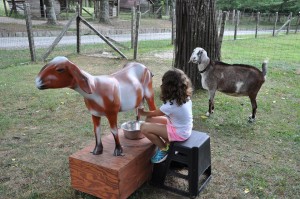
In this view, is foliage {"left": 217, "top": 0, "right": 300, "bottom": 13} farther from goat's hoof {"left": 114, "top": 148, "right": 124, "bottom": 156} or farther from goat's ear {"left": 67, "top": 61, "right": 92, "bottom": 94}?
goat's ear {"left": 67, "top": 61, "right": 92, "bottom": 94}

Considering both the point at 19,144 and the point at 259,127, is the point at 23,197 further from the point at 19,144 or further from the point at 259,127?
the point at 259,127

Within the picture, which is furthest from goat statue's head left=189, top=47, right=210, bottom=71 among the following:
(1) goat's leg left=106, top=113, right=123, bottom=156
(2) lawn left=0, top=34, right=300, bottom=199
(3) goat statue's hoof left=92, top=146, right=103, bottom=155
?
(3) goat statue's hoof left=92, top=146, right=103, bottom=155

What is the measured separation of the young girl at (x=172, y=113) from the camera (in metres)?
3.08

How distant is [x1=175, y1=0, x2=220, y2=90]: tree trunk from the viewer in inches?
241

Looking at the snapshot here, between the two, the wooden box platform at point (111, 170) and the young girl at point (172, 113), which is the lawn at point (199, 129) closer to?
the wooden box platform at point (111, 170)

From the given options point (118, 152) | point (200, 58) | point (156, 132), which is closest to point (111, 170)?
point (118, 152)

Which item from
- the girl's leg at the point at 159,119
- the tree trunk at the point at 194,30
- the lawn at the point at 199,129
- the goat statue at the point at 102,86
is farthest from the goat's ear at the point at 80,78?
the tree trunk at the point at 194,30

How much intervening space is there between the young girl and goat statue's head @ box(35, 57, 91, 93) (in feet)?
2.76

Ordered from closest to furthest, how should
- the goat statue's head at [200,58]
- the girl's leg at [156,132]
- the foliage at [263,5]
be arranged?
the girl's leg at [156,132], the goat statue's head at [200,58], the foliage at [263,5]

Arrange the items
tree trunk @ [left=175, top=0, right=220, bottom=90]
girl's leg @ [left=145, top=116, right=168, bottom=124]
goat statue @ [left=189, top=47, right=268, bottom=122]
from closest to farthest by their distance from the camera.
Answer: girl's leg @ [left=145, top=116, right=168, bottom=124] < goat statue @ [left=189, top=47, right=268, bottom=122] < tree trunk @ [left=175, top=0, right=220, bottom=90]

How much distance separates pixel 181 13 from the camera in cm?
621

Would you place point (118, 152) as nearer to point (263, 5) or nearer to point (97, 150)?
point (97, 150)

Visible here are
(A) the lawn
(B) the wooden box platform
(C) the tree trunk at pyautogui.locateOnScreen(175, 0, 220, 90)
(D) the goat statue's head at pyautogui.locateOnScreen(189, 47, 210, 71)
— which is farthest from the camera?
(C) the tree trunk at pyautogui.locateOnScreen(175, 0, 220, 90)

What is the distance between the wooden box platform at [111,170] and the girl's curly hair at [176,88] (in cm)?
63
